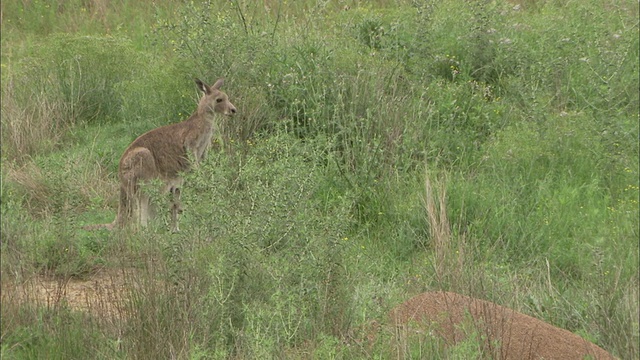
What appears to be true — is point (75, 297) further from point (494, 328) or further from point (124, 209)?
point (494, 328)

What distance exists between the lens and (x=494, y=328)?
21.0 ft

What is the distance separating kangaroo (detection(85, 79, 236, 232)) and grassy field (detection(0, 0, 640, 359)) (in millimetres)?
354

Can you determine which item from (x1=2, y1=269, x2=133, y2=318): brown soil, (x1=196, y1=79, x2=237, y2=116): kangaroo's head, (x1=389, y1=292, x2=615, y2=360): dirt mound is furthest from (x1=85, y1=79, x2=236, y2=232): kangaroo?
(x1=389, y1=292, x2=615, y2=360): dirt mound

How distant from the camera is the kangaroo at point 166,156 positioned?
952 centimetres

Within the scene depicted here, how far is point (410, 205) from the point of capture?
9.59 meters

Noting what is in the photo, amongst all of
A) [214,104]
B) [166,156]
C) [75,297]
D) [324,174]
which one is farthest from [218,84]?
[75,297]

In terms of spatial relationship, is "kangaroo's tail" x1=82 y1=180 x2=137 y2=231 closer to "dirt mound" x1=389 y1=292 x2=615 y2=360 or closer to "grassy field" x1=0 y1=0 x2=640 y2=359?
"grassy field" x1=0 y1=0 x2=640 y2=359

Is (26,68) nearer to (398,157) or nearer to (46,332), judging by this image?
(398,157)

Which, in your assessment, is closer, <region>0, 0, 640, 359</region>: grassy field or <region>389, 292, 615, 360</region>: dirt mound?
<region>389, 292, 615, 360</region>: dirt mound

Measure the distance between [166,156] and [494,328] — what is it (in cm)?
449

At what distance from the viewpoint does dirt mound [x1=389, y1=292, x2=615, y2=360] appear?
6.36 meters

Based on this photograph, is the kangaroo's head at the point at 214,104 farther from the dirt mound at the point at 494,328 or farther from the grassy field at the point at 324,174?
the dirt mound at the point at 494,328

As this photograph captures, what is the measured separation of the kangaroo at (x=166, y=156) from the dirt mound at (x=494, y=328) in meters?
2.88

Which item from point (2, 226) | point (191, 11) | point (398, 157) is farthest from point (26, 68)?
point (2, 226)
